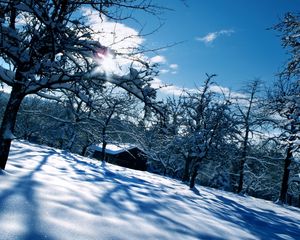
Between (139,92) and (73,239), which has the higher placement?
(139,92)

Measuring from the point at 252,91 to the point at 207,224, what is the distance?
53.6 ft

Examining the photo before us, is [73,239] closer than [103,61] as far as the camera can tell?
Yes

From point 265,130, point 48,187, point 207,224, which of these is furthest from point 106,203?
point 265,130

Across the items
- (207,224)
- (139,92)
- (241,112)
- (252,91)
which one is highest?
(252,91)

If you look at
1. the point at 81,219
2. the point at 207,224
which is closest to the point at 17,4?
the point at 81,219

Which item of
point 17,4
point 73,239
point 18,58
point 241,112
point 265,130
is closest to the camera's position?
point 73,239

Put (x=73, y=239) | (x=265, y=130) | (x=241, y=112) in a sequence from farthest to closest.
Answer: (x=241, y=112), (x=265, y=130), (x=73, y=239)

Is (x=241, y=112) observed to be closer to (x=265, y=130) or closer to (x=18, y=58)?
(x=265, y=130)

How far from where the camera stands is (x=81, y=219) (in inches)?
104

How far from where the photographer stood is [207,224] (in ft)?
12.6

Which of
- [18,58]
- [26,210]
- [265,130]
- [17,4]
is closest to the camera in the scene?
[26,210]

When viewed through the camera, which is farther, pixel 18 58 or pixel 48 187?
pixel 18 58

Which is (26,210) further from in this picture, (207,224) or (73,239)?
(207,224)

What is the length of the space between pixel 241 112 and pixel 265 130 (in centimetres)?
271
